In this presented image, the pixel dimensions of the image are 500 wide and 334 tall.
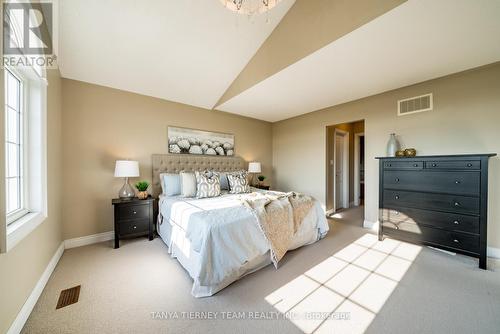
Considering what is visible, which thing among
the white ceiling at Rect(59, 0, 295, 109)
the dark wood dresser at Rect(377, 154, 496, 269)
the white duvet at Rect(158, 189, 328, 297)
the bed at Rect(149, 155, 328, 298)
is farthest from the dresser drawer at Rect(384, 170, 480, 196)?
the white ceiling at Rect(59, 0, 295, 109)

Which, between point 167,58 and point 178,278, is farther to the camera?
point 167,58

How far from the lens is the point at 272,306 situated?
1.58 m

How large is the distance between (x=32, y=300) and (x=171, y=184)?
185cm

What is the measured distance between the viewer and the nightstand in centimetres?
270

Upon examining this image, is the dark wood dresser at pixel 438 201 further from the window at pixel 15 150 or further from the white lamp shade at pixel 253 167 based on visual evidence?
the window at pixel 15 150

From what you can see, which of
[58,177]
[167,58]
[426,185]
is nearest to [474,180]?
[426,185]

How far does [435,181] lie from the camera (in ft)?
7.95

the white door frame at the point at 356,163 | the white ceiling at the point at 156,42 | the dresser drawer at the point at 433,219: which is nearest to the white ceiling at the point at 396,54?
the white ceiling at the point at 156,42

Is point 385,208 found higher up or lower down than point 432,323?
higher up

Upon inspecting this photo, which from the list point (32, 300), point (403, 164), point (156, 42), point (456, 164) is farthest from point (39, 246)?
point (456, 164)

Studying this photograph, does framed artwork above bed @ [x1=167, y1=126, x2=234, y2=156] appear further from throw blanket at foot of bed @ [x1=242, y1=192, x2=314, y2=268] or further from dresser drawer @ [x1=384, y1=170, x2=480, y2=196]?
dresser drawer @ [x1=384, y1=170, x2=480, y2=196]

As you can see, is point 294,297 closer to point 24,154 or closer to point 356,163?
point 24,154

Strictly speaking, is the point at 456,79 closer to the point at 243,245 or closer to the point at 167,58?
the point at 243,245

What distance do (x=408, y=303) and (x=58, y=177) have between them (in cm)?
412
